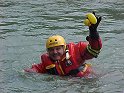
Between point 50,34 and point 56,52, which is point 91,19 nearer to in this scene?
point 56,52

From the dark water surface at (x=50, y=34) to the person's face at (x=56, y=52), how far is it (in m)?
0.44

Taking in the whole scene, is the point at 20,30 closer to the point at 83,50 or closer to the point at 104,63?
the point at 104,63

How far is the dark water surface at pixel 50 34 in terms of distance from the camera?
8.55 metres

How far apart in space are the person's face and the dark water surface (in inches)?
17.3

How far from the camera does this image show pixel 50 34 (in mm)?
13453

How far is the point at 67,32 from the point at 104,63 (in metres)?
3.17

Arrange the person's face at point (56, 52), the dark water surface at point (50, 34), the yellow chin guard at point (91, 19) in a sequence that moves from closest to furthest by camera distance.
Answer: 1. the yellow chin guard at point (91, 19)
2. the dark water surface at point (50, 34)
3. the person's face at point (56, 52)

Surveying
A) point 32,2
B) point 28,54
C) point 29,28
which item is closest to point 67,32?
point 29,28

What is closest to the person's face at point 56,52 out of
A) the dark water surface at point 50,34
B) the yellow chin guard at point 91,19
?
the dark water surface at point 50,34

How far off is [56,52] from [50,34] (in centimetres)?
456

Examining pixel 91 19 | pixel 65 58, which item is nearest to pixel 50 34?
pixel 65 58

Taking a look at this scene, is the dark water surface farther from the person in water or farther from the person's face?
the person's face

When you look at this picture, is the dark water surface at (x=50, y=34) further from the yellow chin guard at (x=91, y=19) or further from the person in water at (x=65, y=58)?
the yellow chin guard at (x=91, y=19)

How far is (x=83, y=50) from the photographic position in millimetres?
8984
